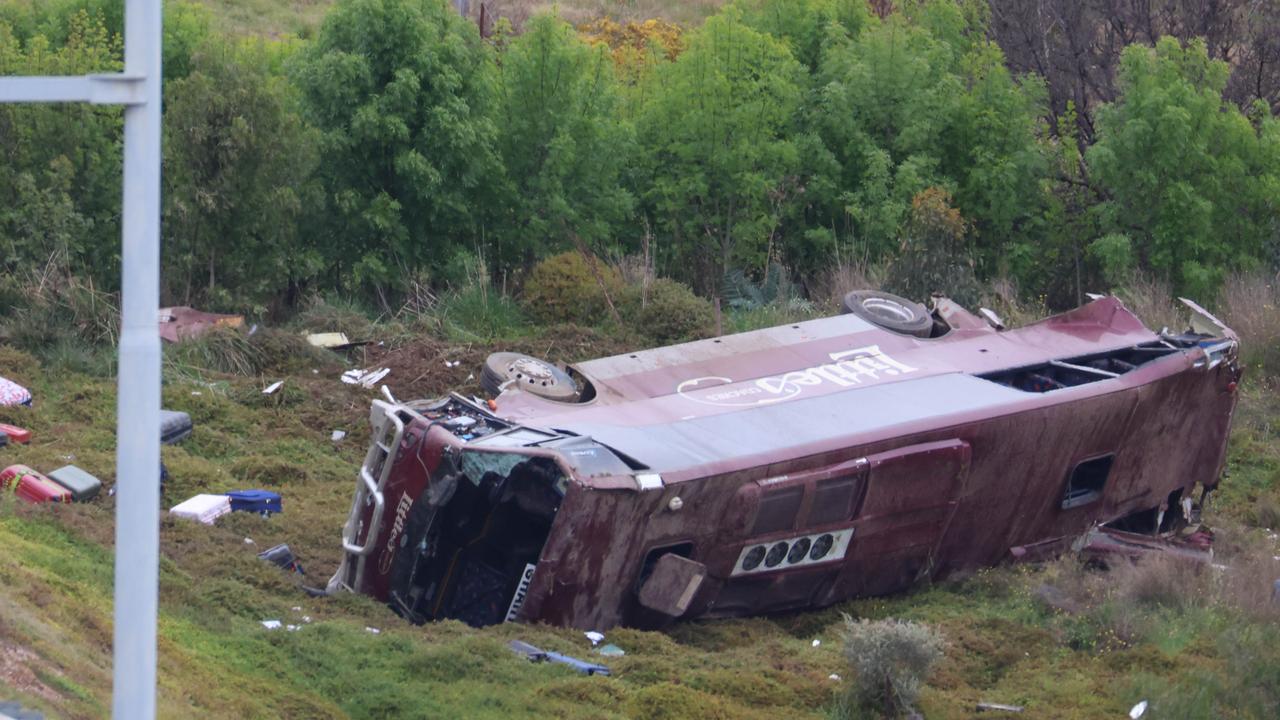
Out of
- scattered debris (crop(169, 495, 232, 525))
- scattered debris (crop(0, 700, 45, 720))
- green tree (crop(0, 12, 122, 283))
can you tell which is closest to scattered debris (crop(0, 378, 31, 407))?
green tree (crop(0, 12, 122, 283))

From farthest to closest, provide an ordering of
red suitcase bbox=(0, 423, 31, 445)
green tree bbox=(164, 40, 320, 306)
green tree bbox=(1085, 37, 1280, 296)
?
green tree bbox=(1085, 37, 1280, 296) < green tree bbox=(164, 40, 320, 306) < red suitcase bbox=(0, 423, 31, 445)

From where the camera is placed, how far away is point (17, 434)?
11.9 metres

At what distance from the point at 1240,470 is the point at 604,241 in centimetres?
893

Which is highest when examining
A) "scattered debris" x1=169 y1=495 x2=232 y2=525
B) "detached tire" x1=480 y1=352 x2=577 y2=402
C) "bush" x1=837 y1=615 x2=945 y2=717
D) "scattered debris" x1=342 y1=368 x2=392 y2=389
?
"detached tire" x1=480 y1=352 x2=577 y2=402

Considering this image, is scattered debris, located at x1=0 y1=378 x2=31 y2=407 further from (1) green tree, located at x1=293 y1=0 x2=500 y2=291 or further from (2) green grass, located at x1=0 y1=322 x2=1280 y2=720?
(1) green tree, located at x1=293 y1=0 x2=500 y2=291

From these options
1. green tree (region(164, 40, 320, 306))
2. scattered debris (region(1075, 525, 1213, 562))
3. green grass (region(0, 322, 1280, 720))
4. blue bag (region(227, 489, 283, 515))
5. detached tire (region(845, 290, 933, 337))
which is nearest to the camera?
green grass (region(0, 322, 1280, 720))

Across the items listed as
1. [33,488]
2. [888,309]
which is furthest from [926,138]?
[33,488]

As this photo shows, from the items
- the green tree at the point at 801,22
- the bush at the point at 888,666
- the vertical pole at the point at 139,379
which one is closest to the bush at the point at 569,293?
the green tree at the point at 801,22

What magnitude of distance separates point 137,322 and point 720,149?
16238mm

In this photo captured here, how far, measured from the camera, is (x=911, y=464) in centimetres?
952

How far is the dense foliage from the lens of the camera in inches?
643

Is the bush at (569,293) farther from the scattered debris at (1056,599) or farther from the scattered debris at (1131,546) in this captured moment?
the scattered debris at (1056,599)

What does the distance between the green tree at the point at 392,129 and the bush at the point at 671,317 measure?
2.83 meters

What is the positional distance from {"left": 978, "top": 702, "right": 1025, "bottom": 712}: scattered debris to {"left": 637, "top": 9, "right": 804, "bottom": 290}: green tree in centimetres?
1223
